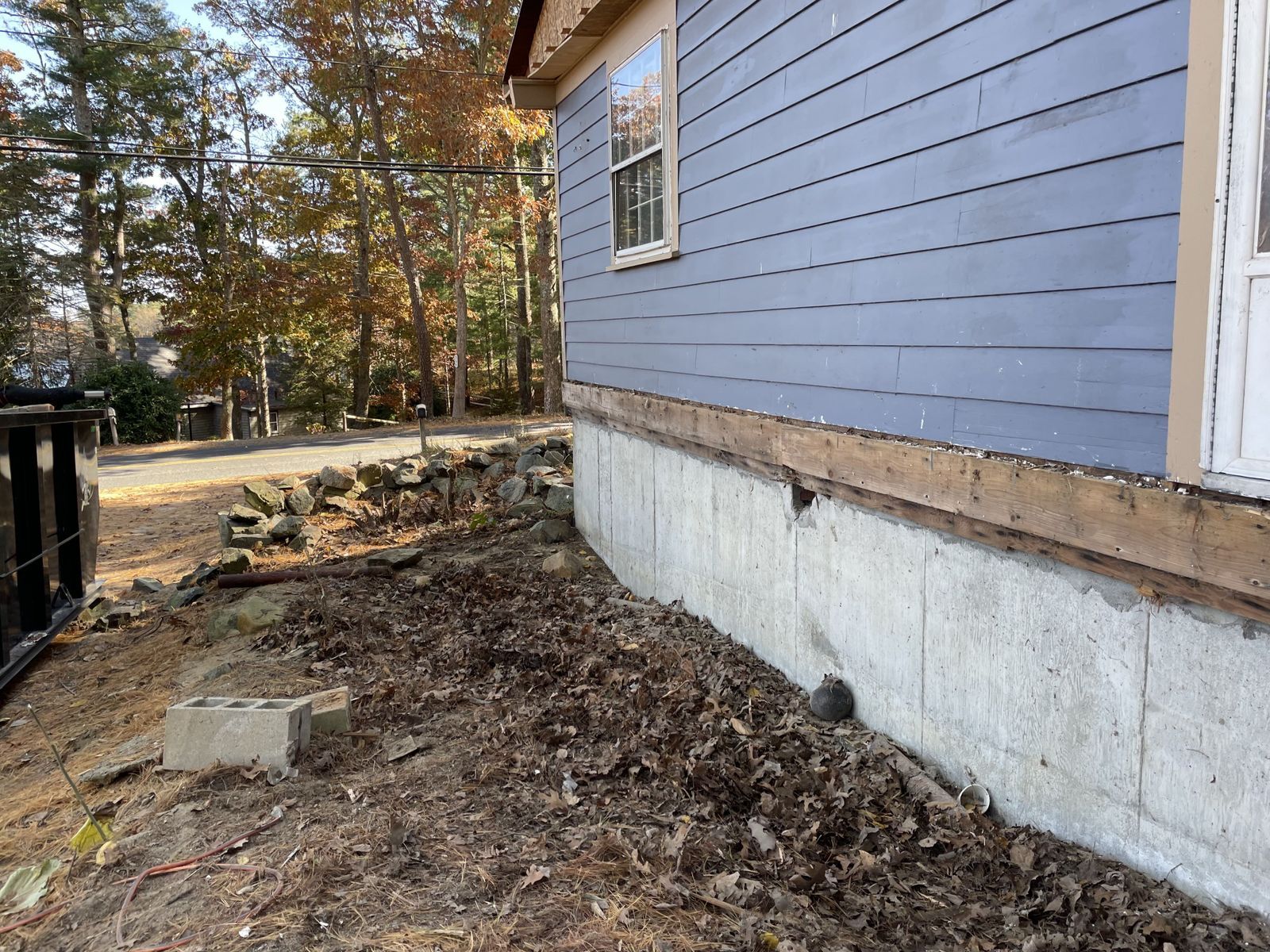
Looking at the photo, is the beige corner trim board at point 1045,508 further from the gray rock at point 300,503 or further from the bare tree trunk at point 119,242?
the bare tree trunk at point 119,242

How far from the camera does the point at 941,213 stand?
11.6 ft

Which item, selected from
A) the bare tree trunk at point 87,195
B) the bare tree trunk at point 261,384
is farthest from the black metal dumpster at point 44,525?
the bare tree trunk at point 261,384

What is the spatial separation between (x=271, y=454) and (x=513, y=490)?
340 inches

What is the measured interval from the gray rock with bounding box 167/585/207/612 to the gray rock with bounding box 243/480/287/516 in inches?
98.5

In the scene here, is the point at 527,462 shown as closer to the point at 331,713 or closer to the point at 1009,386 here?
the point at 331,713

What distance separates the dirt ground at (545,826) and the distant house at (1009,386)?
291mm

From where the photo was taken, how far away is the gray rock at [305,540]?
907cm

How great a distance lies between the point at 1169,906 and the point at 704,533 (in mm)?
3612

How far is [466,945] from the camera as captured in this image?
271 cm

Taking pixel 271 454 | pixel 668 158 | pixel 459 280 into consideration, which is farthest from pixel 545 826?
pixel 459 280

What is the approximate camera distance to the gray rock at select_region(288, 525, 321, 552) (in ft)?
29.8

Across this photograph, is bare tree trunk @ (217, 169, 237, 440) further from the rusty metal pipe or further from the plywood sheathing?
the plywood sheathing

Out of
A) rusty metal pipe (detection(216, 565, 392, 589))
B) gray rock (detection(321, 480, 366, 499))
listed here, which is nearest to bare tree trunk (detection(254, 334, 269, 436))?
gray rock (detection(321, 480, 366, 499))

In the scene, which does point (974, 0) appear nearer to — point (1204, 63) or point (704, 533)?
point (1204, 63)
